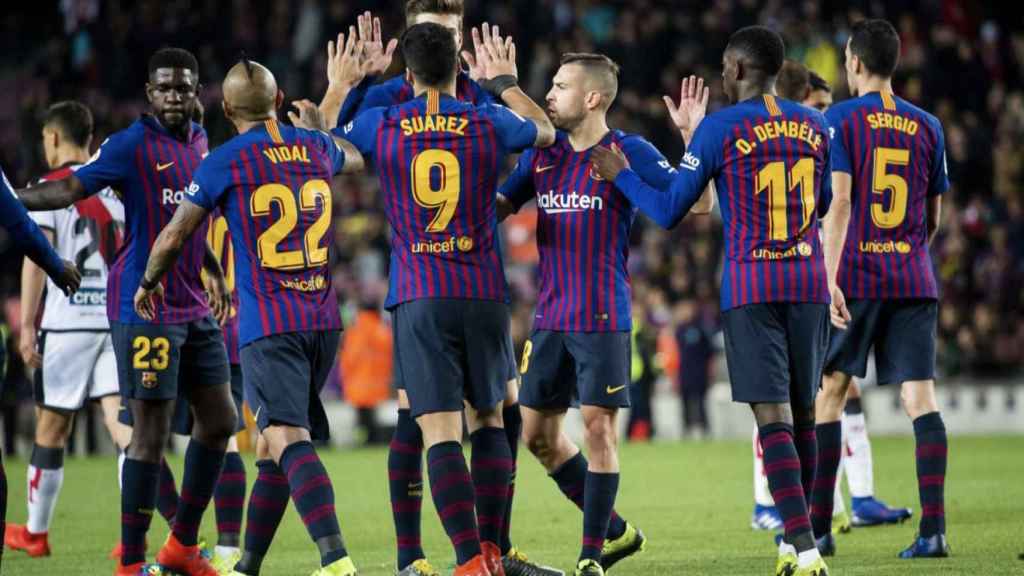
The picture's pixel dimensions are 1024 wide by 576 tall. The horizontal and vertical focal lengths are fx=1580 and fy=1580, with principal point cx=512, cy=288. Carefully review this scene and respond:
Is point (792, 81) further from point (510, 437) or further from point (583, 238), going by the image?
point (510, 437)

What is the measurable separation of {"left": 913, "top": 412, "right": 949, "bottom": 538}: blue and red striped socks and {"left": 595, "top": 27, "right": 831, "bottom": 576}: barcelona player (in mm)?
1230

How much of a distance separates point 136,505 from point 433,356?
175 centimetres

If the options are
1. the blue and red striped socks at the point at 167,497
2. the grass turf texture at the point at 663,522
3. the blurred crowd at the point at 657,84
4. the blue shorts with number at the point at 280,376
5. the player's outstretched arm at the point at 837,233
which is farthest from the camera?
the blurred crowd at the point at 657,84

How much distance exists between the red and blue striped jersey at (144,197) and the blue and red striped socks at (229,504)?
38.5 inches

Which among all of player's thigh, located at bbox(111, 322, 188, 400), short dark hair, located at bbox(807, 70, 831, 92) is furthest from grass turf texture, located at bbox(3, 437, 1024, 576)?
short dark hair, located at bbox(807, 70, 831, 92)

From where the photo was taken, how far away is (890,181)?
8.30 meters

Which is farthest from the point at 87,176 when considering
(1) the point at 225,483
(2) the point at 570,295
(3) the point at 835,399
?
(3) the point at 835,399

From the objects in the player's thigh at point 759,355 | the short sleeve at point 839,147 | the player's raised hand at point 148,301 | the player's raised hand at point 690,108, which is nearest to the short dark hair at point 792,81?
the short sleeve at point 839,147

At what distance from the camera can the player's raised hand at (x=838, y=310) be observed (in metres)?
8.04

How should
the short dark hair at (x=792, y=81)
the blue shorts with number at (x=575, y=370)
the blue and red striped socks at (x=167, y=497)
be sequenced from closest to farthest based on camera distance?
the blue shorts with number at (x=575, y=370) → the short dark hair at (x=792, y=81) → the blue and red striped socks at (x=167, y=497)

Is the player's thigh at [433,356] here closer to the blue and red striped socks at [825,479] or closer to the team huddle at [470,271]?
the team huddle at [470,271]

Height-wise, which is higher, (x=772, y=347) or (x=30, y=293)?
(x=30, y=293)

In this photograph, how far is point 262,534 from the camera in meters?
7.18

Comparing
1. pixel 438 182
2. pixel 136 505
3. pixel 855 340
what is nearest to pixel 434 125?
pixel 438 182
